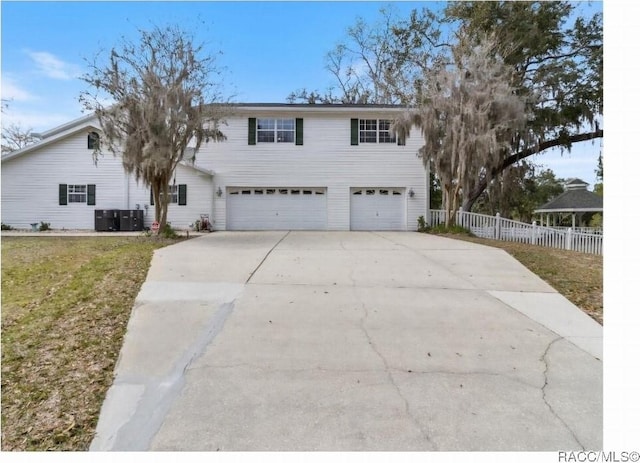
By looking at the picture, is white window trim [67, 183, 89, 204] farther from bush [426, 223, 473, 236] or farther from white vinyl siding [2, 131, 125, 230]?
bush [426, 223, 473, 236]

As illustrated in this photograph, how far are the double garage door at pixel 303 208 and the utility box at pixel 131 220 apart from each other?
11.7 ft

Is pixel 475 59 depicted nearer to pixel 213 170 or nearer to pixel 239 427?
pixel 213 170

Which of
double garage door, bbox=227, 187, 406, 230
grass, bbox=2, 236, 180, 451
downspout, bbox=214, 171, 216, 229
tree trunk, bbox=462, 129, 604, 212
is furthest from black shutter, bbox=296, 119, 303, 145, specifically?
grass, bbox=2, 236, 180, 451

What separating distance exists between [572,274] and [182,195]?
14.0 metres

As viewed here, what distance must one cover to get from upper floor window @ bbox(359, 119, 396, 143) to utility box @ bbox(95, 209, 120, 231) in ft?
35.5

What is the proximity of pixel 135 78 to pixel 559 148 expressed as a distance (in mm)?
18230

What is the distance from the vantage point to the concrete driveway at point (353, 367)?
8.03 ft

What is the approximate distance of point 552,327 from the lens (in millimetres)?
4418

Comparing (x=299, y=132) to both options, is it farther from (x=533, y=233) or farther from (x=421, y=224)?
(x=533, y=233)

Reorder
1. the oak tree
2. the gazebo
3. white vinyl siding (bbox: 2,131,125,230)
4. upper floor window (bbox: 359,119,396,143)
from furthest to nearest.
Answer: the gazebo
upper floor window (bbox: 359,119,396,143)
white vinyl siding (bbox: 2,131,125,230)
the oak tree

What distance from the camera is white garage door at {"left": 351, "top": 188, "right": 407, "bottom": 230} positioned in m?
16.4

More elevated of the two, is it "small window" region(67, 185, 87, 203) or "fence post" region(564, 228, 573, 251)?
"small window" region(67, 185, 87, 203)

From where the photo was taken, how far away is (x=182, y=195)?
15797 millimetres

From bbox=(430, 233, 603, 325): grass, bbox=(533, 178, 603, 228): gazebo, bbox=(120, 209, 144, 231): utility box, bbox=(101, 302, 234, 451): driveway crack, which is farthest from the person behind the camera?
bbox=(533, 178, 603, 228): gazebo
